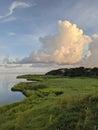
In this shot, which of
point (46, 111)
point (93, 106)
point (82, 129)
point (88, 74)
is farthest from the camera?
point (88, 74)

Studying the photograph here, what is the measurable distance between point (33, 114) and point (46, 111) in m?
1.39

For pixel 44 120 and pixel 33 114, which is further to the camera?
pixel 33 114

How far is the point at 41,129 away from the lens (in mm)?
23625

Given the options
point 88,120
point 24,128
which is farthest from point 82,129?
point 24,128

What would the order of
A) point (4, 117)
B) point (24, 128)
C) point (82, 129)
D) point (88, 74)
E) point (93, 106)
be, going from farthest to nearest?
point (88, 74) → point (4, 117) → point (93, 106) → point (24, 128) → point (82, 129)

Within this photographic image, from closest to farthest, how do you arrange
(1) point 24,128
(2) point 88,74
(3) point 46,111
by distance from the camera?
(1) point 24,128
(3) point 46,111
(2) point 88,74

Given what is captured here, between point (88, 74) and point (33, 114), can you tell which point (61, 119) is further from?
point (88, 74)

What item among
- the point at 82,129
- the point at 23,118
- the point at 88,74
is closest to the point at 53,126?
the point at 82,129

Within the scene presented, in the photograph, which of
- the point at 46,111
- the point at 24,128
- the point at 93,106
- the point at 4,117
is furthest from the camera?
the point at 4,117

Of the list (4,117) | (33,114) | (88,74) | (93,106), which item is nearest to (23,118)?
(33,114)

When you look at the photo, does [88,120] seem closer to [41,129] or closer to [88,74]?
[41,129]

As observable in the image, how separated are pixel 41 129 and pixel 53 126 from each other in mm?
1050

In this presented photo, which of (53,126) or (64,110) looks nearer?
(53,126)

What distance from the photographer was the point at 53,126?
77.9 feet
